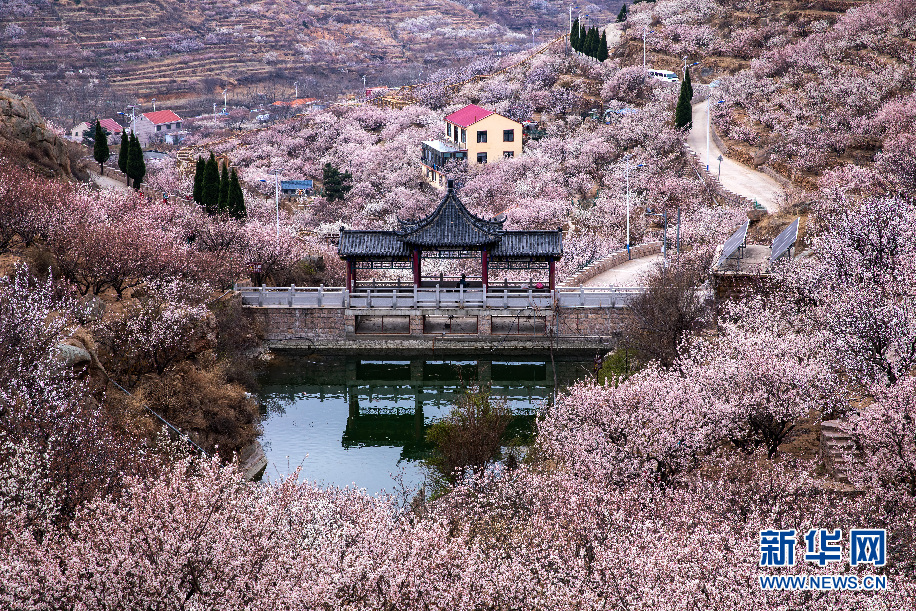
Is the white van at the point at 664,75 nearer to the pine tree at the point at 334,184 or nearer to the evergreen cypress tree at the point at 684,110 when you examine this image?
the evergreen cypress tree at the point at 684,110

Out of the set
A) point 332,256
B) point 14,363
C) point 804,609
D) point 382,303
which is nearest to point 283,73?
point 332,256

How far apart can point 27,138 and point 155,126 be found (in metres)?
72.4

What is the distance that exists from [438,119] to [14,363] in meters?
75.6

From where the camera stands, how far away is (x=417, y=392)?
45.6 m

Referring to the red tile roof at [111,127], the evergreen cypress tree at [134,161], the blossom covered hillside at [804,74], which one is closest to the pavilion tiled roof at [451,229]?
the blossom covered hillside at [804,74]

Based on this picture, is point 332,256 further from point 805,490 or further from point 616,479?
point 805,490

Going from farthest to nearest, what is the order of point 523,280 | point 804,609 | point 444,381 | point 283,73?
point 283,73
point 523,280
point 444,381
point 804,609

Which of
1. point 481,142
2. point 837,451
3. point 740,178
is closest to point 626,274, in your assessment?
point 740,178

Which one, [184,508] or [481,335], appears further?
[481,335]

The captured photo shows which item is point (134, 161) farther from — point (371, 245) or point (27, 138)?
point (371, 245)

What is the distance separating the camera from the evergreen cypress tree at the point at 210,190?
5838cm

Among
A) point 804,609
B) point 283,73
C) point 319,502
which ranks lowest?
point 283,73

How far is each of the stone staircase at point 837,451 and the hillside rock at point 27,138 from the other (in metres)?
45.2

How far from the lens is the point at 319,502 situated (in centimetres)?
2273
